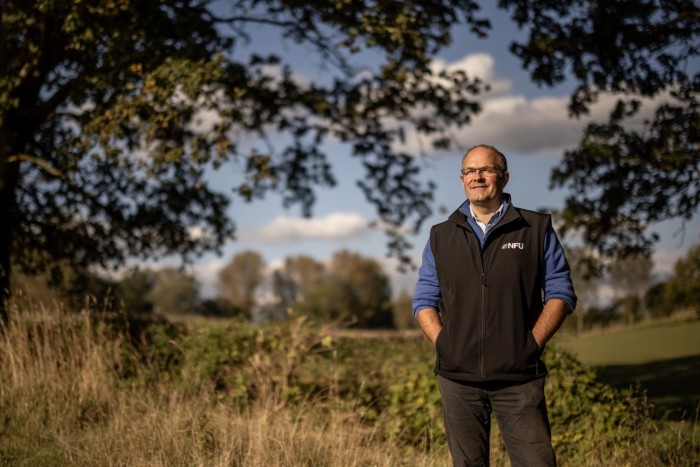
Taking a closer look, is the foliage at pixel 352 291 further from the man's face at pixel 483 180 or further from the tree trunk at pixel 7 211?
the man's face at pixel 483 180

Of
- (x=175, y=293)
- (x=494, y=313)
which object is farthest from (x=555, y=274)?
(x=175, y=293)

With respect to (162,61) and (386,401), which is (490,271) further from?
(162,61)

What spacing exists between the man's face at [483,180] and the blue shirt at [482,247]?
0.35 ft

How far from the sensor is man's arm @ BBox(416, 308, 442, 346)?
154 inches

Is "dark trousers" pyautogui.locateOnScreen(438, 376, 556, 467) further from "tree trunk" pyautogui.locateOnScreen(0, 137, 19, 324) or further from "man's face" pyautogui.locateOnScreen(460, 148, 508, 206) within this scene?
"tree trunk" pyautogui.locateOnScreen(0, 137, 19, 324)

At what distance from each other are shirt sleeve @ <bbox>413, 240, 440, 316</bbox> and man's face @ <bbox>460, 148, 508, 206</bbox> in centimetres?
42

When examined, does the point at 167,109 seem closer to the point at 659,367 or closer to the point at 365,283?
the point at 659,367

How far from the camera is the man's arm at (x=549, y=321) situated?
363cm

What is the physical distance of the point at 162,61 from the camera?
31.6 ft

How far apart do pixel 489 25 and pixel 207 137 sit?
5.22m

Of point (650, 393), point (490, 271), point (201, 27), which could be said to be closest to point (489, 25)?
point (201, 27)

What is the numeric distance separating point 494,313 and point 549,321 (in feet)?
0.98

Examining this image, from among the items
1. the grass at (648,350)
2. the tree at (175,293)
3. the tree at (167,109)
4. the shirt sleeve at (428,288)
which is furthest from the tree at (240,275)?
the shirt sleeve at (428,288)

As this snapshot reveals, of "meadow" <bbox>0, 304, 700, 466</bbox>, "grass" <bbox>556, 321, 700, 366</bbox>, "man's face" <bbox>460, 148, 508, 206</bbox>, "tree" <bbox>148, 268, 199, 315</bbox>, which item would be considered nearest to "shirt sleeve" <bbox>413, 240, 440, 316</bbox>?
"man's face" <bbox>460, 148, 508, 206</bbox>
